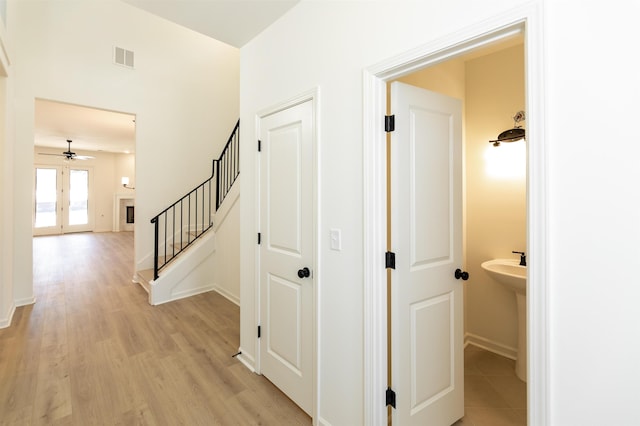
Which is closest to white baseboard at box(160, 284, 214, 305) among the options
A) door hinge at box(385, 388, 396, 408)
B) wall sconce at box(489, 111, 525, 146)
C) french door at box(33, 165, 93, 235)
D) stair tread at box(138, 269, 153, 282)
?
stair tread at box(138, 269, 153, 282)

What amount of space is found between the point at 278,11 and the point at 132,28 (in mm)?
4194

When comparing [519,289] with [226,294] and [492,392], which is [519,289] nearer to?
[492,392]

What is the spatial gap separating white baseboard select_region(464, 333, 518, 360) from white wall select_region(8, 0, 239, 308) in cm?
493

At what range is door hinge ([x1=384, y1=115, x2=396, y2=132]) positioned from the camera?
1.63 m

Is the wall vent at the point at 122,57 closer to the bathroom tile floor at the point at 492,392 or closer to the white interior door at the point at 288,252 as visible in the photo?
the white interior door at the point at 288,252

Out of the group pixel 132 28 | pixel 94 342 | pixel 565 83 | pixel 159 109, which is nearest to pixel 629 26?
pixel 565 83

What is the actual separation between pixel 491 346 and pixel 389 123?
2.53 metres

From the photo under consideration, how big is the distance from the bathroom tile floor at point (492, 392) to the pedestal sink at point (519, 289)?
0.13 metres

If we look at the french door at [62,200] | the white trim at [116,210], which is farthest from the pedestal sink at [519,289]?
the french door at [62,200]

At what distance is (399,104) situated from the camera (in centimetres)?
167

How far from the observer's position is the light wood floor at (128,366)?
201cm

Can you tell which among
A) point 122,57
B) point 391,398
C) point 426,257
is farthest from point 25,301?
point 426,257

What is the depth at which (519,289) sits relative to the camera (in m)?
2.32

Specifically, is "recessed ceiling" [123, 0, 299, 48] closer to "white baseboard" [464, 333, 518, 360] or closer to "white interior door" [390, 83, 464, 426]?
"white interior door" [390, 83, 464, 426]
